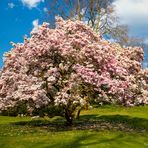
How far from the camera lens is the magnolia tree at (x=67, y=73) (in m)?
35.9

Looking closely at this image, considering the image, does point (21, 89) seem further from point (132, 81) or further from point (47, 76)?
point (132, 81)

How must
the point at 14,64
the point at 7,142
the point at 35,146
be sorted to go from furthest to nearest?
1. the point at 14,64
2. the point at 7,142
3. the point at 35,146

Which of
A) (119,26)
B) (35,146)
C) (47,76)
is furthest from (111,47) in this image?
(119,26)

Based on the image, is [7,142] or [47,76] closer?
[7,142]

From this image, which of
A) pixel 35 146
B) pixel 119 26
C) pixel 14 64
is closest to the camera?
pixel 35 146

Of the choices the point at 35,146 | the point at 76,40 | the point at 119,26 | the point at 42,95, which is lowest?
the point at 35,146

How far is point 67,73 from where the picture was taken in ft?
122

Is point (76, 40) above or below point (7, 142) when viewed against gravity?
above

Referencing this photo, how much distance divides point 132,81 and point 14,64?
10.9 metres

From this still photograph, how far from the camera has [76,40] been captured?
36.9 m

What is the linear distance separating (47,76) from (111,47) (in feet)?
25.9

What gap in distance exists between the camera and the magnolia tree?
35.9 m

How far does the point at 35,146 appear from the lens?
28.8m

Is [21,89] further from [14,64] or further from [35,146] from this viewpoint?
[35,146]
